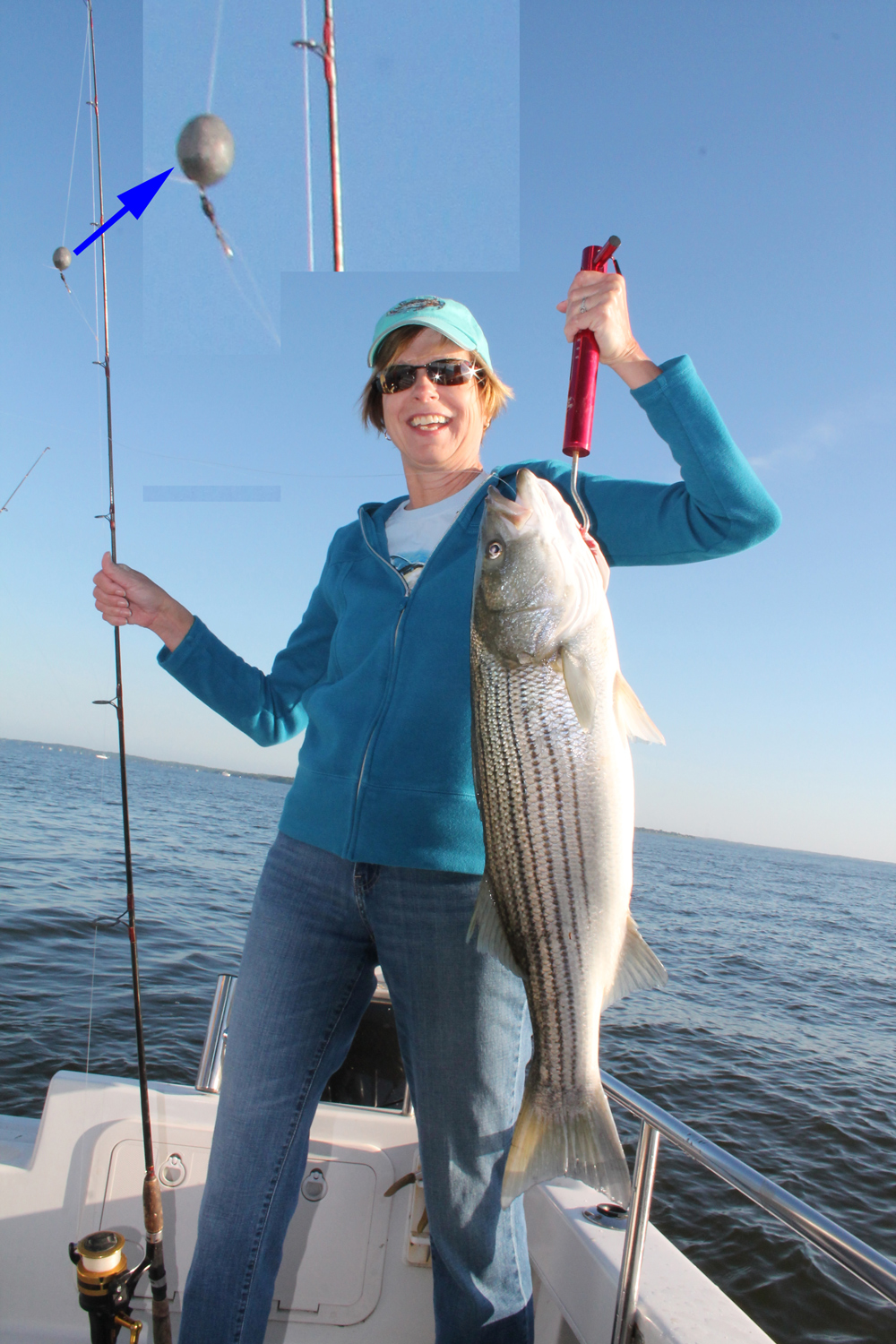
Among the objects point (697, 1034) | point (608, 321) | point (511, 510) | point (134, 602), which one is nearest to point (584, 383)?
point (608, 321)

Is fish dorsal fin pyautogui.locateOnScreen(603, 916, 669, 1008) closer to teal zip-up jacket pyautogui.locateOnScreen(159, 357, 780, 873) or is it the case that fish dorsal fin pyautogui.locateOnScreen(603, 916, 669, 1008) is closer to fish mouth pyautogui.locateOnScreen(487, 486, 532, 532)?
teal zip-up jacket pyautogui.locateOnScreen(159, 357, 780, 873)

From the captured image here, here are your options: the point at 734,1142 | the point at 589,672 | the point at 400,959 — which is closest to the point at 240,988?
the point at 400,959

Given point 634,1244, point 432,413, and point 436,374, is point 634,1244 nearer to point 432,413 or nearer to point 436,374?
point 432,413

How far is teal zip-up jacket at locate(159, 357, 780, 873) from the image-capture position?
2.01 metres

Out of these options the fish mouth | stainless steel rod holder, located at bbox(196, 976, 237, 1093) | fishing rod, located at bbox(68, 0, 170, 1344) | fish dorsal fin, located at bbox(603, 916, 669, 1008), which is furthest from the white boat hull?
the fish mouth

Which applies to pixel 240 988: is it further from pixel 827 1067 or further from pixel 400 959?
pixel 827 1067

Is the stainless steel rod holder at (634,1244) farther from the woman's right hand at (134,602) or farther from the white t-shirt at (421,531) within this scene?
the woman's right hand at (134,602)

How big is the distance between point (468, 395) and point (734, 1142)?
10.7 m

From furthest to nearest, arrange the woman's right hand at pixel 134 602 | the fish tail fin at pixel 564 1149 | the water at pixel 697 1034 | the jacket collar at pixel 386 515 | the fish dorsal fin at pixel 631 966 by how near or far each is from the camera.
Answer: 1. the water at pixel 697 1034
2. the woman's right hand at pixel 134 602
3. the jacket collar at pixel 386 515
4. the fish dorsal fin at pixel 631 966
5. the fish tail fin at pixel 564 1149

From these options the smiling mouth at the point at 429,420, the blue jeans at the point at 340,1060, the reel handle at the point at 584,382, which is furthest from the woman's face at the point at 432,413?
the blue jeans at the point at 340,1060

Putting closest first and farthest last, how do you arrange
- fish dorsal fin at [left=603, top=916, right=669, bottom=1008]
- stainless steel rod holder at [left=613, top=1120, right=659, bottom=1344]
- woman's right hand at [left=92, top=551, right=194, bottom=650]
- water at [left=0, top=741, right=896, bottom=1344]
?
fish dorsal fin at [left=603, top=916, right=669, bottom=1008] → stainless steel rod holder at [left=613, top=1120, right=659, bottom=1344] → woman's right hand at [left=92, top=551, right=194, bottom=650] → water at [left=0, top=741, right=896, bottom=1344]

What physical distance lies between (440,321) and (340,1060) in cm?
227

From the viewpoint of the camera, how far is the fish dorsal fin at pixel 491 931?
1.91 meters

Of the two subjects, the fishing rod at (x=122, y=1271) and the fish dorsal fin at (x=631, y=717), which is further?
the fishing rod at (x=122, y=1271)
